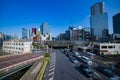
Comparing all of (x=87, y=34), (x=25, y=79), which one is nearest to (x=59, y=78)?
(x=25, y=79)

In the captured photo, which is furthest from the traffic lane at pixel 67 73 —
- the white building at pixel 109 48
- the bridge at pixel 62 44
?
the bridge at pixel 62 44

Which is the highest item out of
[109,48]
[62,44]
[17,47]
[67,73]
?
[62,44]

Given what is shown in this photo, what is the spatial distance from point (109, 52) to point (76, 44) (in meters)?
56.5

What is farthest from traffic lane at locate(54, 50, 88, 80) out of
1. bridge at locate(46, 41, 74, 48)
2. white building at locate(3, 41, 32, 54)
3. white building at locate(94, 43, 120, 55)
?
bridge at locate(46, 41, 74, 48)

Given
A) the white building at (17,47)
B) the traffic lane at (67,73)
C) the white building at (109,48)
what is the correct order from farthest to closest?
1. the white building at (17,47)
2. the white building at (109,48)
3. the traffic lane at (67,73)

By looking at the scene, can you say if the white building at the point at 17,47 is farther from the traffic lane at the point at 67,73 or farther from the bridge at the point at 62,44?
the traffic lane at the point at 67,73

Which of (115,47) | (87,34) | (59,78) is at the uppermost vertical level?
(87,34)

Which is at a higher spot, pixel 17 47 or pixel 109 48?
pixel 17 47

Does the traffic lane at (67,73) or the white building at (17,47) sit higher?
the white building at (17,47)

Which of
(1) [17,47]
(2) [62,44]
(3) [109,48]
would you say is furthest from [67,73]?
(2) [62,44]

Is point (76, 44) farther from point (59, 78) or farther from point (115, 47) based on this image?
point (59, 78)

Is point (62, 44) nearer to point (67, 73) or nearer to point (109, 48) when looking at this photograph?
point (109, 48)

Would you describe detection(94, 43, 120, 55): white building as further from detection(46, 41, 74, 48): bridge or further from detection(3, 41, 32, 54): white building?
detection(46, 41, 74, 48): bridge

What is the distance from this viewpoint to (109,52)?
74.4 meters
